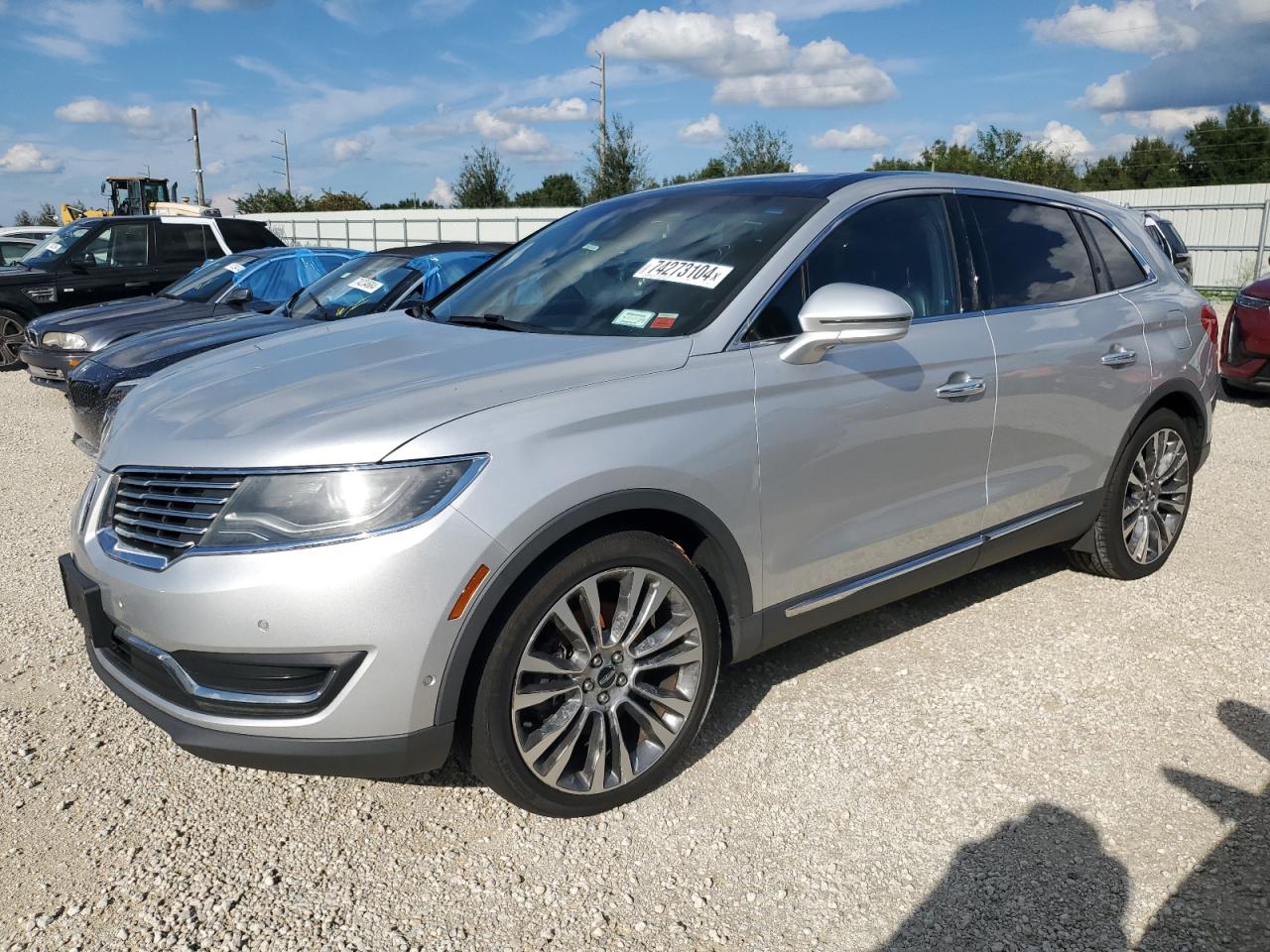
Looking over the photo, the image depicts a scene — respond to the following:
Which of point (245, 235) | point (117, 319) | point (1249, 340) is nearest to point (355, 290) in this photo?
point (117, 319)

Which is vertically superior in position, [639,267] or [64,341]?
[639,267]

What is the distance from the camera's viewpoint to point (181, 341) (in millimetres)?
6883

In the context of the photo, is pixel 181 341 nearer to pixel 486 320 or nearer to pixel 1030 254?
pixel 486 320

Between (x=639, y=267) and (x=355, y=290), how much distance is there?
4.75m

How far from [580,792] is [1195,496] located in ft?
16.8

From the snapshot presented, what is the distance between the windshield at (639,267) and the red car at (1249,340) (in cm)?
715

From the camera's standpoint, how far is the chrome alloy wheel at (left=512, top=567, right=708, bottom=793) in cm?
274

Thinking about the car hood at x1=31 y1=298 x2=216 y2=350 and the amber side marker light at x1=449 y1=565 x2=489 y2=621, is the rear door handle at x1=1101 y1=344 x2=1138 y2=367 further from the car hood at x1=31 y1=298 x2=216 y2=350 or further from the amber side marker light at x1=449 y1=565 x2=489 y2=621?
the car hood at x1=31 y1=298 x2=216 y2=350

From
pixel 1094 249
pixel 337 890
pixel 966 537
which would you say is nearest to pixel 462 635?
pixel 337 890

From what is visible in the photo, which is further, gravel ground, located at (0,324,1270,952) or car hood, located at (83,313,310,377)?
car hood, located at (83,313,310,377)

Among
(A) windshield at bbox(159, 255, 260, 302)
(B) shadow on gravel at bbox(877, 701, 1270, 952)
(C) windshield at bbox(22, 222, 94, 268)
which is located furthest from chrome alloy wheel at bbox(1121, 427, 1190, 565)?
(C) windshield at bbox(22, 222, 94, 268)

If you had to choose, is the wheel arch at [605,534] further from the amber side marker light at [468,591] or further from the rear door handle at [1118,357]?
the rear door handle at [1118,357]

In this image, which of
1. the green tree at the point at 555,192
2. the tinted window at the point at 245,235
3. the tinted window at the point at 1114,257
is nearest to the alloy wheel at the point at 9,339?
the tinted window at the point at 245,235

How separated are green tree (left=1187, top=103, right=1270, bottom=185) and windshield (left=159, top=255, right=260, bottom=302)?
61333 millimetres
